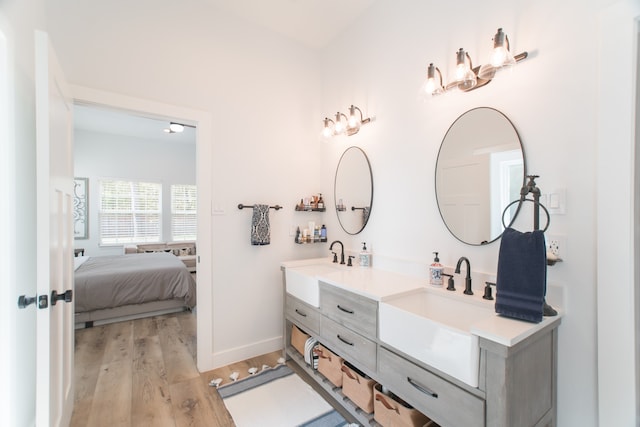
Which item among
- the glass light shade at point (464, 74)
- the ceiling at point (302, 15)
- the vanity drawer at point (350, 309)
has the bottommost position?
the vanity drawer at point (350, 309)

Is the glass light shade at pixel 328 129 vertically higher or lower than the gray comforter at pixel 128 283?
higher

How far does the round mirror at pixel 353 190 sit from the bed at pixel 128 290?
248 centimetres

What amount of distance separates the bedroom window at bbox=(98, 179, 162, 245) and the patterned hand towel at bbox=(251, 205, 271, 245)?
15.1ft

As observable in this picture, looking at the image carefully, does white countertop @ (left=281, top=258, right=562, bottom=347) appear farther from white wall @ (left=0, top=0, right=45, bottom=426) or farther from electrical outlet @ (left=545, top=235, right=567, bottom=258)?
white wall @ (left=0, top=0, right=45, bottom=426)

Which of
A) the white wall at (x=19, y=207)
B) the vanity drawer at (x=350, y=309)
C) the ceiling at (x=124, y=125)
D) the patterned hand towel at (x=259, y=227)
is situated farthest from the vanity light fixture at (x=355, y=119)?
the ceiling at (x=124, y=125)

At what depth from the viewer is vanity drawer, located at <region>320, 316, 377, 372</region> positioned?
1.61 metres

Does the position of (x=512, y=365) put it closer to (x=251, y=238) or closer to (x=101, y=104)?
(x=251, y=238)

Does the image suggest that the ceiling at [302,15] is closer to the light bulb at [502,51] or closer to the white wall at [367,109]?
the white wall at [367,109]

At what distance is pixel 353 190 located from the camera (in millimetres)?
2604

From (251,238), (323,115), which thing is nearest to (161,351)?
(251,238)

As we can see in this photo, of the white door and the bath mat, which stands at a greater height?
the white door

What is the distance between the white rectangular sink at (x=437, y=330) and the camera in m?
1.14

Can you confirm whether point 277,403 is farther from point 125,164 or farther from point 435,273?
point 125,164

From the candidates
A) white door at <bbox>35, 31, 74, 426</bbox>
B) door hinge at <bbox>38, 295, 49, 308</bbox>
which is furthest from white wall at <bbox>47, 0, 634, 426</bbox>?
door hinge at <bbox>38, 295, 49, 308</bbox>
